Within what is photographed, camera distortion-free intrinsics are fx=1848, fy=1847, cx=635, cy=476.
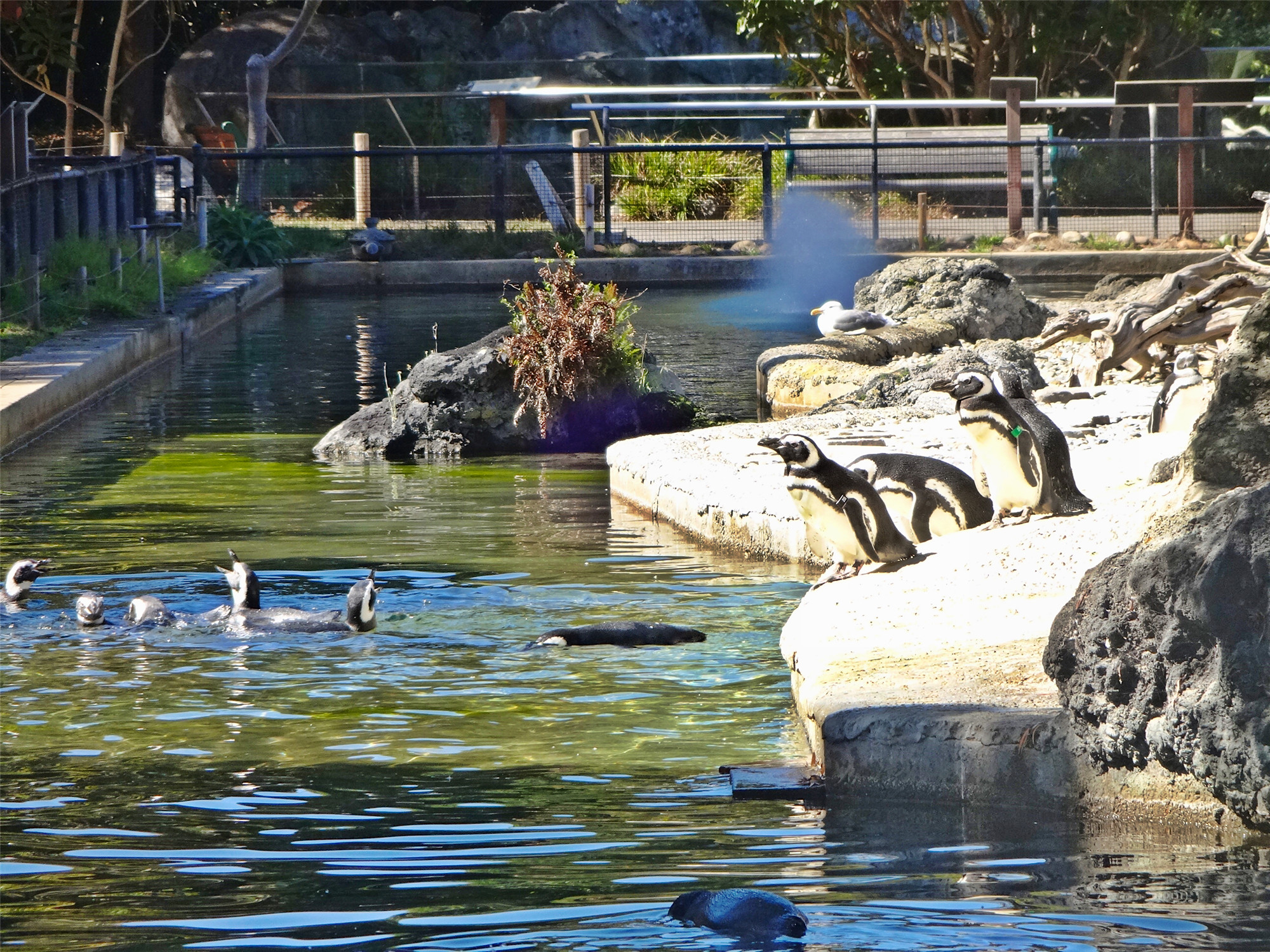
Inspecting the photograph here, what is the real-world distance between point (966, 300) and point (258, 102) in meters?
16.4

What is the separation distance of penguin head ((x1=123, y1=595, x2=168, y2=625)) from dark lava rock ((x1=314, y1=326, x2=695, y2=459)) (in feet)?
17.9

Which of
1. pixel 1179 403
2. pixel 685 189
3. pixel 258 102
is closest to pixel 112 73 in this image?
pixel 258 102

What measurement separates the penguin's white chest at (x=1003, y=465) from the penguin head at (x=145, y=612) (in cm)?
384

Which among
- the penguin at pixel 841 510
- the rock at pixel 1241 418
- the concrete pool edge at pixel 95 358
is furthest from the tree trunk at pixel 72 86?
the rock at pixel 1241 418

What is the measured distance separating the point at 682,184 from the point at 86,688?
865 inches

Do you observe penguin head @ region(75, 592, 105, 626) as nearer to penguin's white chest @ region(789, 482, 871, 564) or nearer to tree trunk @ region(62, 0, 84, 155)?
penguin's white chest @ region(789, 482, 871, 564)

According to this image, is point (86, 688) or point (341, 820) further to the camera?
point (86, 688)

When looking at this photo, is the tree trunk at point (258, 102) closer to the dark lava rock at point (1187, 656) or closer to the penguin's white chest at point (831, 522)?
the penguin's white chest at point (831, 522)

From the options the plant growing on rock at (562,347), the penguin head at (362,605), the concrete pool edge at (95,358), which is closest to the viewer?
the penguin head at (362,605)

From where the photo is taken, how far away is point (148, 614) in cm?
843

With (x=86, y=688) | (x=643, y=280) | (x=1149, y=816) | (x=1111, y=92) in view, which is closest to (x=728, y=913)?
(x=1149, y=816)

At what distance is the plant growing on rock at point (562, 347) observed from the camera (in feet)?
45.6

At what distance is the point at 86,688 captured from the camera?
7422mm

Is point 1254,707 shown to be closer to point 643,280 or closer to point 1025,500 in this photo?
point 1025,500
